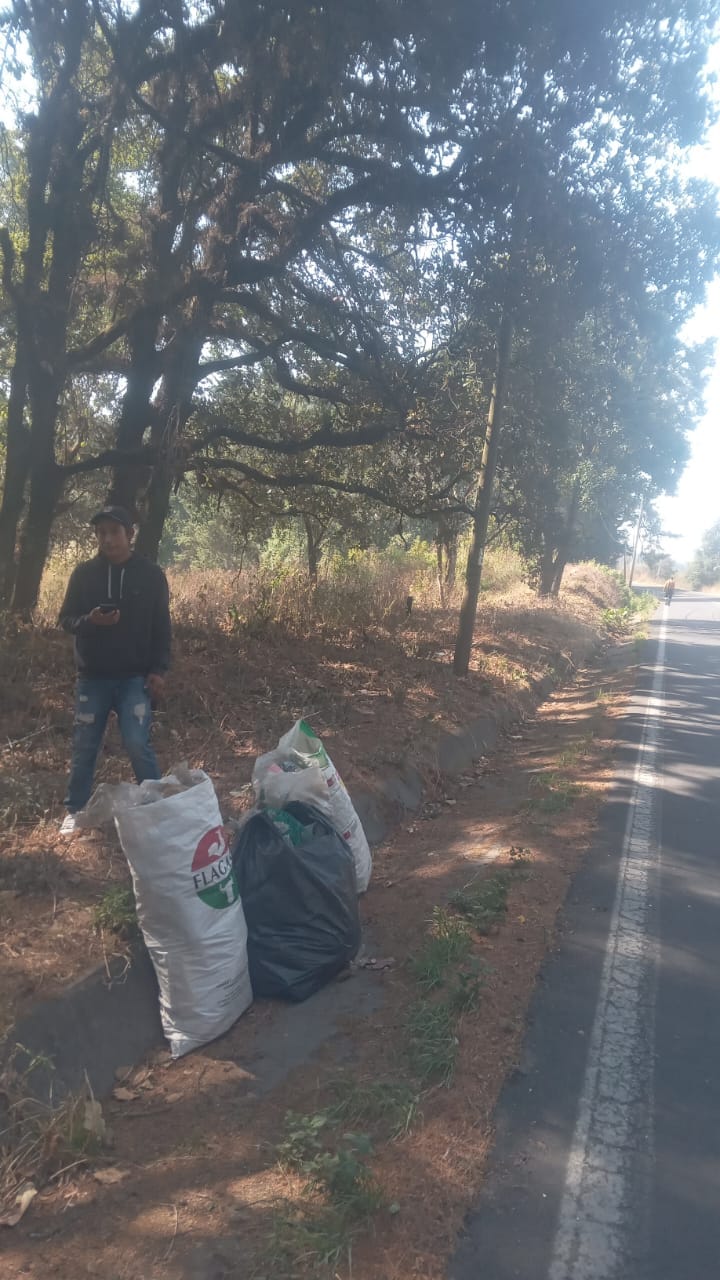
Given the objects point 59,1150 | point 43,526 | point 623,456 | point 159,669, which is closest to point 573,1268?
point 59,1150

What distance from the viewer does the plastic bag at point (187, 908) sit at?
382 centimetres

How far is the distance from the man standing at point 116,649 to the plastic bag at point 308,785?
65 cm

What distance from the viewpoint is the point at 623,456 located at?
79.3ft

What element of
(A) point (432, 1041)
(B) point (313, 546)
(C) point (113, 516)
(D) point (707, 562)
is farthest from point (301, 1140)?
(D) point (707, 562)

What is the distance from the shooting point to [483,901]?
5.08 meters

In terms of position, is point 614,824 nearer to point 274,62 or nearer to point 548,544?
point 274,62

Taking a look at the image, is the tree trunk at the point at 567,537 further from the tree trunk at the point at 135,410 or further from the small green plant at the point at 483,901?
the small green plant at the point at 483,901

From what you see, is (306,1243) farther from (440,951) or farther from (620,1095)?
(440,951)

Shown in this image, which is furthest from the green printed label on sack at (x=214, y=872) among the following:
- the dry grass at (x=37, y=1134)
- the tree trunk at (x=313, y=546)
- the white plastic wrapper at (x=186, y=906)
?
the tree trunk at (x=313, y=546)

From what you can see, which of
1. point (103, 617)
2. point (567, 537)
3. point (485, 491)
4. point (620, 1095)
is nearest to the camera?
point (620, 1095)

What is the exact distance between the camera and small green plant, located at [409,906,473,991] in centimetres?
434

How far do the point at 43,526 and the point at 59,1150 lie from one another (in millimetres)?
7113

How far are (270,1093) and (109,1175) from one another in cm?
71

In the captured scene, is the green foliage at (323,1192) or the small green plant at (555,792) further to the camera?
the small green plant at (555,792)
